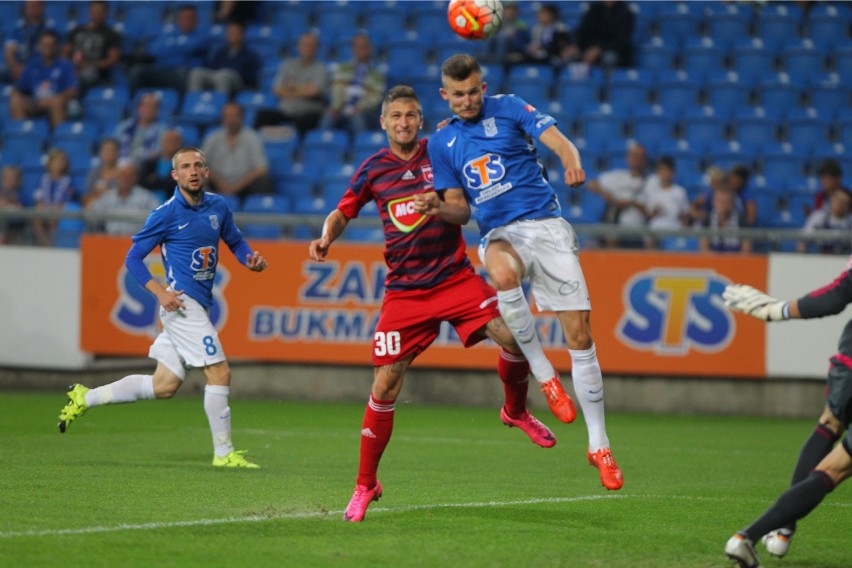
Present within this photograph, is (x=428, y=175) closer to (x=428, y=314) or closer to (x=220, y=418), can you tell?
(x=428, y=314)

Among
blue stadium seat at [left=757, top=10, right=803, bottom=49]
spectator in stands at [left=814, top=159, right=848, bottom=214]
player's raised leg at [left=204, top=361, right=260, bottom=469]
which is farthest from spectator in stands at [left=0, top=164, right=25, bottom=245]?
blue stadium seat at [left=757, top=10, right=803, bottom=49]

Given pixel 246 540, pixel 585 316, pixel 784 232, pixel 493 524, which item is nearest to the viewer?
pixel 246 540

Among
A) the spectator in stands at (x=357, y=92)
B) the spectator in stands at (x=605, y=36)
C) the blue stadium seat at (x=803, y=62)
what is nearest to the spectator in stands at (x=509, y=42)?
the spectator in stands at (x=605, y=36)

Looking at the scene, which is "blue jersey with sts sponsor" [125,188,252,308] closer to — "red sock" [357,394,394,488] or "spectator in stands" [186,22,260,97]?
"red sock" [357,394,394,488]

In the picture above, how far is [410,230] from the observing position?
23.7ft

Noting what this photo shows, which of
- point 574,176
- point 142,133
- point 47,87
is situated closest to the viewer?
point 574,176

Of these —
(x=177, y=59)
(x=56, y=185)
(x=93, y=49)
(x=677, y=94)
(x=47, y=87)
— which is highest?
(x=93, y=49)

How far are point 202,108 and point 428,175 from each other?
35.8 feet

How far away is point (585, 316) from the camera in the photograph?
298 inches

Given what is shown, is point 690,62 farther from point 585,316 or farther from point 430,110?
point 585,316

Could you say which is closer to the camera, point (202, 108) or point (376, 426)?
point (376, 426)

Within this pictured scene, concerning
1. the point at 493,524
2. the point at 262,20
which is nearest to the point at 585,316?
the point at 493,524

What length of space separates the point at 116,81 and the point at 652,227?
8739mm

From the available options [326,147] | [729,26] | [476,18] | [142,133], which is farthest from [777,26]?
[476,18]
